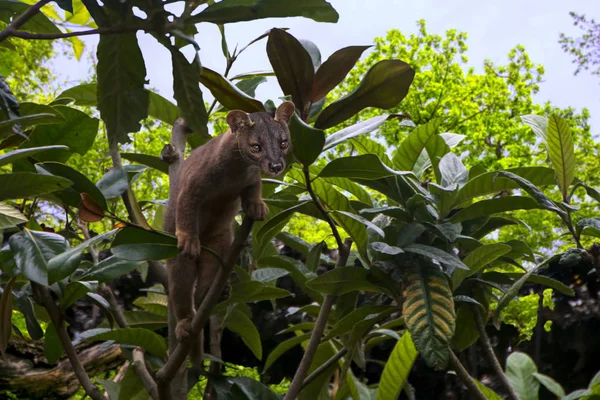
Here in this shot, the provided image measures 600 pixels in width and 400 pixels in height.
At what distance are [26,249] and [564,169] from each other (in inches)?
60.8

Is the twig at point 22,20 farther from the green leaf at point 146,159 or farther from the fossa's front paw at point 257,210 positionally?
the green leaf at point 146,159

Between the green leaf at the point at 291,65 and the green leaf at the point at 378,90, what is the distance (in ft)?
0.27

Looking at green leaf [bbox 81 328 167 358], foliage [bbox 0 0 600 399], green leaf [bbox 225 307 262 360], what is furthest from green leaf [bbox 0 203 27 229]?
green leaf [bbox 225 307 262 360]

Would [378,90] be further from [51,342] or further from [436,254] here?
[51,342]

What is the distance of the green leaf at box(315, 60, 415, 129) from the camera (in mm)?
1638

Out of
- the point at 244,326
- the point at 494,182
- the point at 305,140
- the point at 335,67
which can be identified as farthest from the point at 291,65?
the point at 244,326

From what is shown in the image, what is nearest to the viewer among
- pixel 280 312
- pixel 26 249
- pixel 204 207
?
pixel 26 249

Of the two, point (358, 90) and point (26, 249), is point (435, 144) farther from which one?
point (26, 249)

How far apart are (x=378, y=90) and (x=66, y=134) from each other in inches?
40.2

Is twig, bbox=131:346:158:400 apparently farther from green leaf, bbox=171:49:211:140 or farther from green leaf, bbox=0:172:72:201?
green leaf, bbox=171:49:211:140

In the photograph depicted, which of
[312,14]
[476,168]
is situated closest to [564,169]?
[476,168]

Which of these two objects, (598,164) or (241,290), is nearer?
(241,290)

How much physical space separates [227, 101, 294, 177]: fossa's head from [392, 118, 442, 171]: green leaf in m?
0.51

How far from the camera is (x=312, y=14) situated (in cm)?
142
